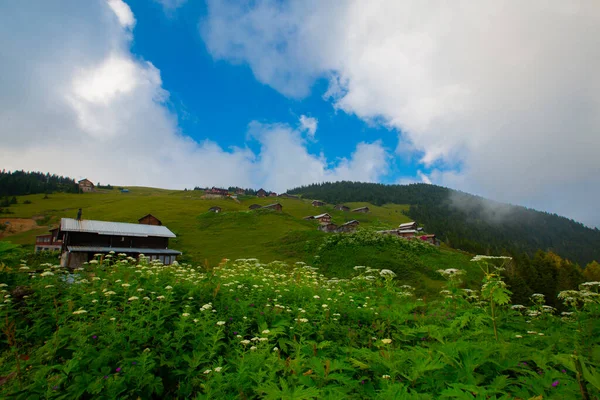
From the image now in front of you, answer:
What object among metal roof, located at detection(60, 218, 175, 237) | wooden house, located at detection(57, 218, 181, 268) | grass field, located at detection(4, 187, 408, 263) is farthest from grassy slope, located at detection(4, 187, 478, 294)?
metal roof, located at detection(60, 218, 175, 237)

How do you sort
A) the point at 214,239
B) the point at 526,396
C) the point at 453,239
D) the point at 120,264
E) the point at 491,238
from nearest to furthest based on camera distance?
the point at 526,396 → the point at 120,264 → the point at 214,239 → the point at 453,239 → the point at 491,238

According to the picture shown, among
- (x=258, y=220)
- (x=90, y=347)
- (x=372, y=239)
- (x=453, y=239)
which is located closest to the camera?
(x=90, y=347)

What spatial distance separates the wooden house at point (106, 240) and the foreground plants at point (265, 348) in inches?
1395

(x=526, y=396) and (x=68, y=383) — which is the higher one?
(x=526, y=396)

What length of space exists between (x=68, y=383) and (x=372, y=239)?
41.6 meters

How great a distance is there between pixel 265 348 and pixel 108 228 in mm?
46921

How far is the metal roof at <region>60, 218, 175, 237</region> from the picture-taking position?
3978 cm

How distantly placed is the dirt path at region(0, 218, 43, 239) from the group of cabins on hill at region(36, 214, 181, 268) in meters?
50.1

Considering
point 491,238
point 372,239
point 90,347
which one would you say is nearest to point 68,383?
point 90,347

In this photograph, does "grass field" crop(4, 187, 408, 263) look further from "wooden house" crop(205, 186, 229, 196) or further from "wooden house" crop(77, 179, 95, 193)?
"wooden house" crop(205, 186, 229, 196)

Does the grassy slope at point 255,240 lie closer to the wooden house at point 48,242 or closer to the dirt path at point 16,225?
the wooden house at point 48,242

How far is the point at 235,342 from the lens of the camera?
6.04 metres

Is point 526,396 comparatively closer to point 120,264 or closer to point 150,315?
point 150,315

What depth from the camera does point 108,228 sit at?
4284cm
